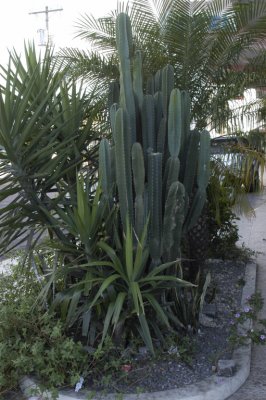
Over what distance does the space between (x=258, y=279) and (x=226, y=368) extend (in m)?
2.83

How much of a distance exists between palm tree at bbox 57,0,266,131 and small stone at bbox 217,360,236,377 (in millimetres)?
2641

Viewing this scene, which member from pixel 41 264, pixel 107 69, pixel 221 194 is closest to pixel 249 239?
pixel 221 194

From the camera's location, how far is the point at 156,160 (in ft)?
13.7

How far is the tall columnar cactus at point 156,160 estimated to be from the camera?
4129 mm

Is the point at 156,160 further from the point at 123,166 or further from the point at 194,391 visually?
the point at 194,391

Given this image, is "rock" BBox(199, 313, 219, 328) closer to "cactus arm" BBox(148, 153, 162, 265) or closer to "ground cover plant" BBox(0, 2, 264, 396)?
"ground cover plant" BBox(0, 2, 264, 396)

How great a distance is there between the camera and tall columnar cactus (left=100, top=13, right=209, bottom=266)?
4129mm

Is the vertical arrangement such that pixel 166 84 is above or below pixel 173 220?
above

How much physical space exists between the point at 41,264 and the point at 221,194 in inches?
109

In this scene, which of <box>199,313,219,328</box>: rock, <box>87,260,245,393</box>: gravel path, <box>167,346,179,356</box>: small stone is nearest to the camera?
<box>87,260,245,393</box>: gravel path

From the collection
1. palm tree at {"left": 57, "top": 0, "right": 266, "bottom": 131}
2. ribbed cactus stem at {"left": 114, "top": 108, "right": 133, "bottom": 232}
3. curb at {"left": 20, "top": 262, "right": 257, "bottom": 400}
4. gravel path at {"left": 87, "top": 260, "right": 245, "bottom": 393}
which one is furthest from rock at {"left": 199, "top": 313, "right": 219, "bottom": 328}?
palm tree at {"left": 57, "top": 0, "right": 266, "bottom": 131}

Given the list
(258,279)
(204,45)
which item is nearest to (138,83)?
(204,45)

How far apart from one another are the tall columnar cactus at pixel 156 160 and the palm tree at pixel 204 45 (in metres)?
1.10

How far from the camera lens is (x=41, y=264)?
470 cm
